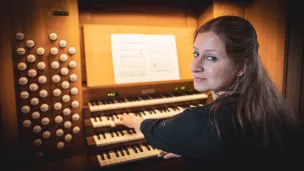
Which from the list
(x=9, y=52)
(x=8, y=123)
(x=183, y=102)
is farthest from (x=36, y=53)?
(x=183, y=102)

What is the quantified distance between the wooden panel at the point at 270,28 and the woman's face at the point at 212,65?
1489mm

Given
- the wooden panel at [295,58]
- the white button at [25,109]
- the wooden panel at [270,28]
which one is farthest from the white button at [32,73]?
the wooden panel at [295,58]

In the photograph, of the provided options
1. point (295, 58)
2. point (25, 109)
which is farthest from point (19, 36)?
point (295, 58)

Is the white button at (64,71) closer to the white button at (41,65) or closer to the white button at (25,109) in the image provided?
the white button at (41,65)

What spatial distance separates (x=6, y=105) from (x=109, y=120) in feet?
2.54

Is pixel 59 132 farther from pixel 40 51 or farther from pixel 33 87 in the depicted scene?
pixel 40 51

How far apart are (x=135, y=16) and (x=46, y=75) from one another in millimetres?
984

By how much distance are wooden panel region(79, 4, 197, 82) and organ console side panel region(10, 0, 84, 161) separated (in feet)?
0.94

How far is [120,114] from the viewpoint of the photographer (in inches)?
78.4

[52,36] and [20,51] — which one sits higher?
[52,36]

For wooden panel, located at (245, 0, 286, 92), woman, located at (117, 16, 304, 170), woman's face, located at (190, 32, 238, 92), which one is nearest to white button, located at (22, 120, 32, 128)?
woman, located at (117, 16, 304, 170)

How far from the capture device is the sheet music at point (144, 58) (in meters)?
2.05

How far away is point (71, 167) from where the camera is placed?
209 cm

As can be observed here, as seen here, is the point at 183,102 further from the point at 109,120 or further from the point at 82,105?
the point at 82,105
